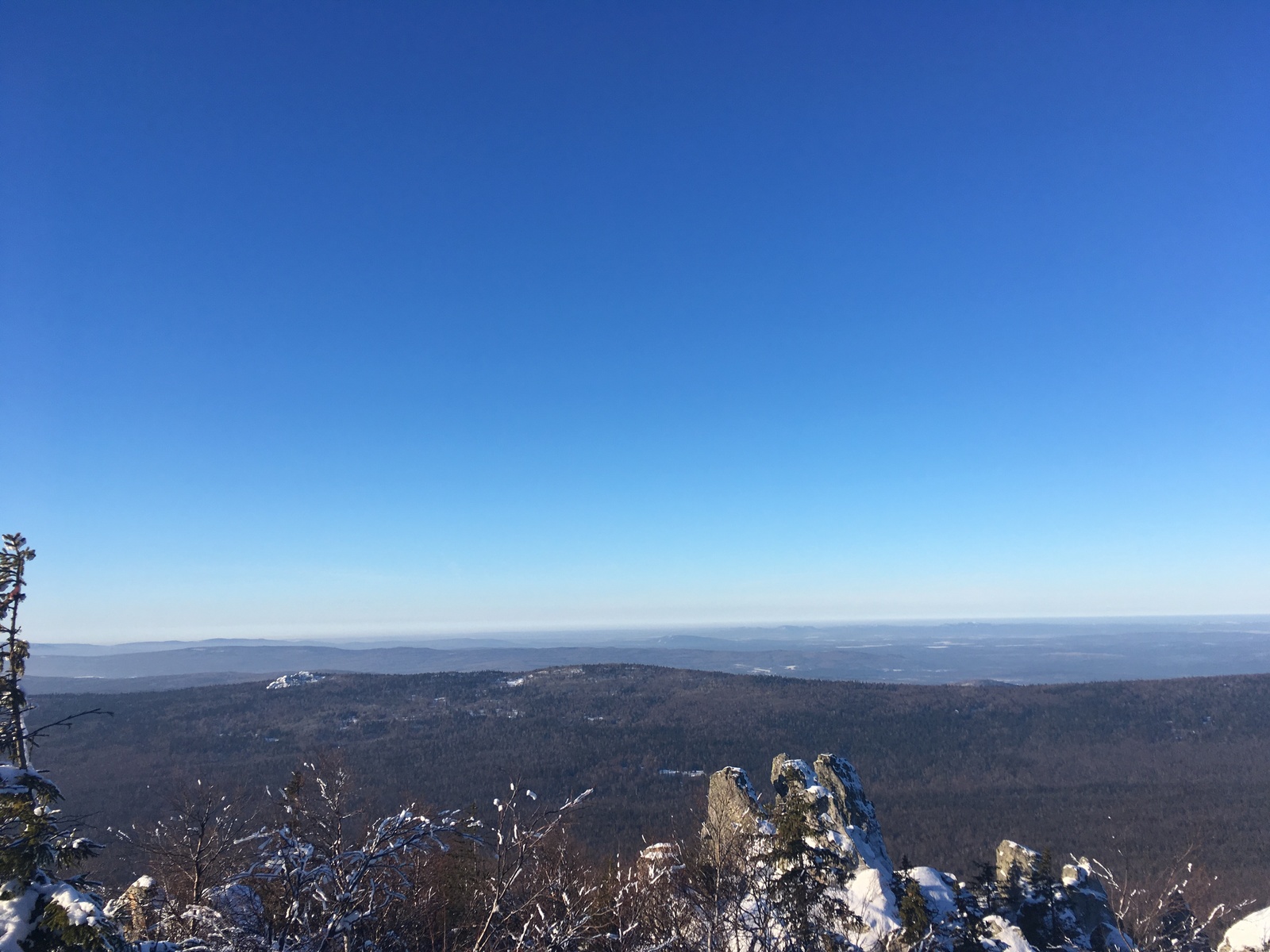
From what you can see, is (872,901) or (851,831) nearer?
(872,901)

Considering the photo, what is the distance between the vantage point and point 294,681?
6127 inches

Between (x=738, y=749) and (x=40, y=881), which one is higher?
(x=40, y=881)

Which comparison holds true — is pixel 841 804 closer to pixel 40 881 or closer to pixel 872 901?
pixel 872 901

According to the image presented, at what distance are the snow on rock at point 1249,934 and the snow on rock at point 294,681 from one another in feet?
544

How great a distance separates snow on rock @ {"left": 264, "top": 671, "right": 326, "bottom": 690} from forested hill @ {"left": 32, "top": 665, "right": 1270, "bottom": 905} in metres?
3.72

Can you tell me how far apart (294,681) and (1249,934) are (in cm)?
17368

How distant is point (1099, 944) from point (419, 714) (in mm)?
125737

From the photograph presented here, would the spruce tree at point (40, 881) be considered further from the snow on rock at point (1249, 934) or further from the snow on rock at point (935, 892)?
the snow on rock at point (1249, 934)

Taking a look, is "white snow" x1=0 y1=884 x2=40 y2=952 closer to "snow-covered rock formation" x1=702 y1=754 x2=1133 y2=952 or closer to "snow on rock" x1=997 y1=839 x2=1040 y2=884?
"snow-covered rock formation" x1=702 y1=754 x2=1133 y2=952

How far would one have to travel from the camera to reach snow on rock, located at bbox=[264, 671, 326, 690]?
493ft

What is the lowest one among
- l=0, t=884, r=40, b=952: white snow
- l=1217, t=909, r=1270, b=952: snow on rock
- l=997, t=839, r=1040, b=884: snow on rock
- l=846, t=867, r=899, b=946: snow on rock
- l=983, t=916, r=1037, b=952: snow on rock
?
l=1217, t=909, r=1270, b=952: snow on rock

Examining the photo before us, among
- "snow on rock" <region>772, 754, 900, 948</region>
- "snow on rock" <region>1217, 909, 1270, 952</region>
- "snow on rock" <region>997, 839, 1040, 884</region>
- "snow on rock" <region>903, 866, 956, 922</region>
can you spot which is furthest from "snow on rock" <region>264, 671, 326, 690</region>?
"snow on rock" <region>1217, 909, 1270, 952</region>

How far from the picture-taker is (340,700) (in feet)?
457

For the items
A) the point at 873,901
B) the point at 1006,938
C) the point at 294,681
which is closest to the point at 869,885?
the point at 873,901
